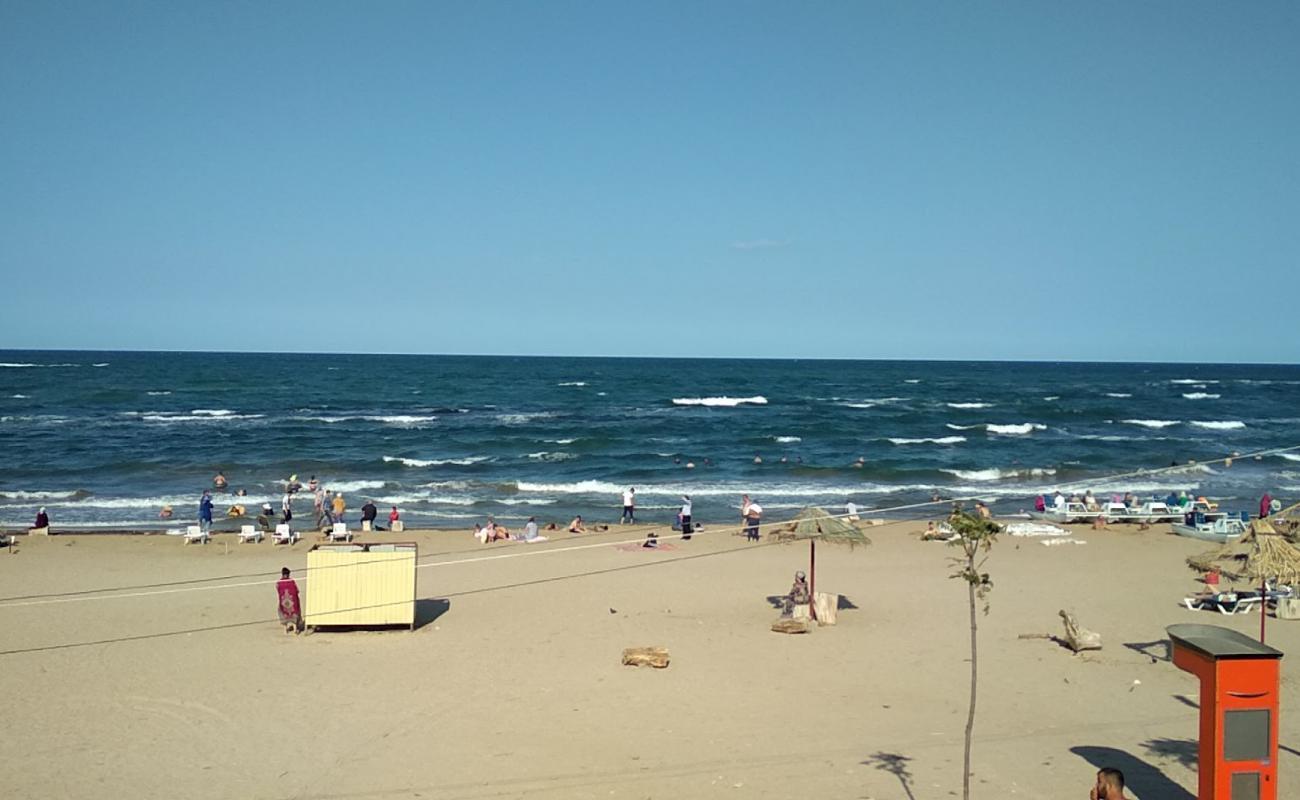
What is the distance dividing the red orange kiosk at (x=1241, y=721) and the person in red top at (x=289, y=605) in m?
11.0

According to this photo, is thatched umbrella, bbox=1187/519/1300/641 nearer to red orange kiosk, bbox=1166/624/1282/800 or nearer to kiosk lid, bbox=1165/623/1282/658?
kiosk lid, bbox=1165/623/1282/658

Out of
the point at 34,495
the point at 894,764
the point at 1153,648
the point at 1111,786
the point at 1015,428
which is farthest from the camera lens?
the point at 1015,428

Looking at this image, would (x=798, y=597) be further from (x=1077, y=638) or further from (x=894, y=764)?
(x=894, y=764)

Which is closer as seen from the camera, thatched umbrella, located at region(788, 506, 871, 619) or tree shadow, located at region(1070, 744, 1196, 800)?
tree shadow, located at region(1070, 744, 1196, 800)

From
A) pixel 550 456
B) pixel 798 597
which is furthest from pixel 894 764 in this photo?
pixel 550 456

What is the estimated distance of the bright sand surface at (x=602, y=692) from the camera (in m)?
9.05

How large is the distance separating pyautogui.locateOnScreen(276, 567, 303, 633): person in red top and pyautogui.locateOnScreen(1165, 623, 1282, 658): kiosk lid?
423 inches

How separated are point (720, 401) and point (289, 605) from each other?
53501 millimetres

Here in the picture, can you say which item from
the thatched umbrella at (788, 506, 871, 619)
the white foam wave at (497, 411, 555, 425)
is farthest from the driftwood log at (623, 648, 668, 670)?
the white foam wave at (497, 411, 555, 425)

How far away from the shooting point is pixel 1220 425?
175ft

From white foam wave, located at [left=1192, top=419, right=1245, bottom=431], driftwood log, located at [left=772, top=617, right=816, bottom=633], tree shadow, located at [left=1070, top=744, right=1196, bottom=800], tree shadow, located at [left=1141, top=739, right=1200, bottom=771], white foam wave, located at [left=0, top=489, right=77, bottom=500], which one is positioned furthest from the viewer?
white foam wave, located at [left=1192, top=419, right=1245, bottom=431]

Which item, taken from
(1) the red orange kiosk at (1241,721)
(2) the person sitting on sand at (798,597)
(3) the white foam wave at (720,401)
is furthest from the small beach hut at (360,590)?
(3) the white foam wave at (720,401)

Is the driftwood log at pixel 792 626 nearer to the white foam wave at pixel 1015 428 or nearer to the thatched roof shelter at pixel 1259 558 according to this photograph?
the thatched roof shelter at pixel 1259 558

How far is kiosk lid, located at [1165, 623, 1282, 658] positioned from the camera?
723 cm
